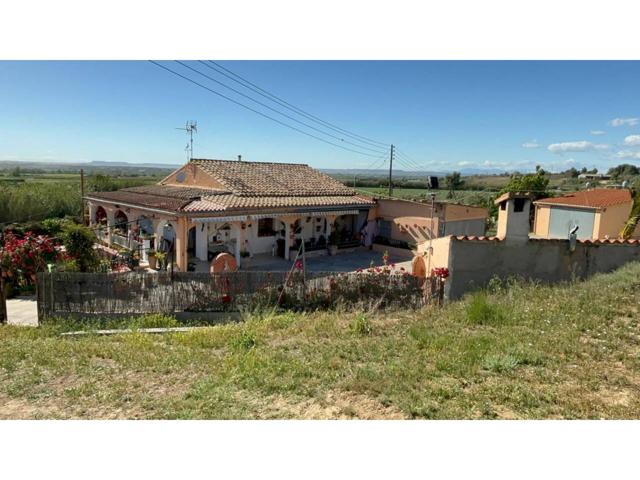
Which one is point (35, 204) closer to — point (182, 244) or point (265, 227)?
point (265, 227)

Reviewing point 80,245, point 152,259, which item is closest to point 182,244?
point 152,259

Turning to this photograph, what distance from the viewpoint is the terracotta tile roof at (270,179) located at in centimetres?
2645

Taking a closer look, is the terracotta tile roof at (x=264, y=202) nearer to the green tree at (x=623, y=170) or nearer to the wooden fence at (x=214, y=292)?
the wooden fence at (x=214, y=292)

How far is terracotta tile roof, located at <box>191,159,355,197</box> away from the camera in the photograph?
26453 millimetres

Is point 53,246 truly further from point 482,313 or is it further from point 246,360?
point 482,313

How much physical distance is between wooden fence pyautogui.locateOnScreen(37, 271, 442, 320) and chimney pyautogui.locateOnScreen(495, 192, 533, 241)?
8.52 ft

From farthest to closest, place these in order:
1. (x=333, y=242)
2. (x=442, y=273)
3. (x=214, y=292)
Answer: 1. (x=333, y=242)
2. (x=214, y=292)
3. (x=442, y=273)

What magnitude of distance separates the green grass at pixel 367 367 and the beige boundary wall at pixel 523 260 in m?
2.03

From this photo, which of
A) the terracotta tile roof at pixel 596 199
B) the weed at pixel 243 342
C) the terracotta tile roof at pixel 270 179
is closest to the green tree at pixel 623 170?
the terracotta tile roof at pixel 596 199

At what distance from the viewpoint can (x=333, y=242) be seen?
90.9 ft

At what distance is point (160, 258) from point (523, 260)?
1563cm

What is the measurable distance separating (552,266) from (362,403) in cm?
980

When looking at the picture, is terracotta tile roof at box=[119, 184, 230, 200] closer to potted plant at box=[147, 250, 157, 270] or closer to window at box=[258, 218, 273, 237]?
window at box=[258, 218, 273, 237]

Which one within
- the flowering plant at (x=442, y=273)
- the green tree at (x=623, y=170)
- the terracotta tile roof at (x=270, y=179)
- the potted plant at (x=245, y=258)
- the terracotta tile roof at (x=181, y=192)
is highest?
the green tree at (x=623, y=170)
